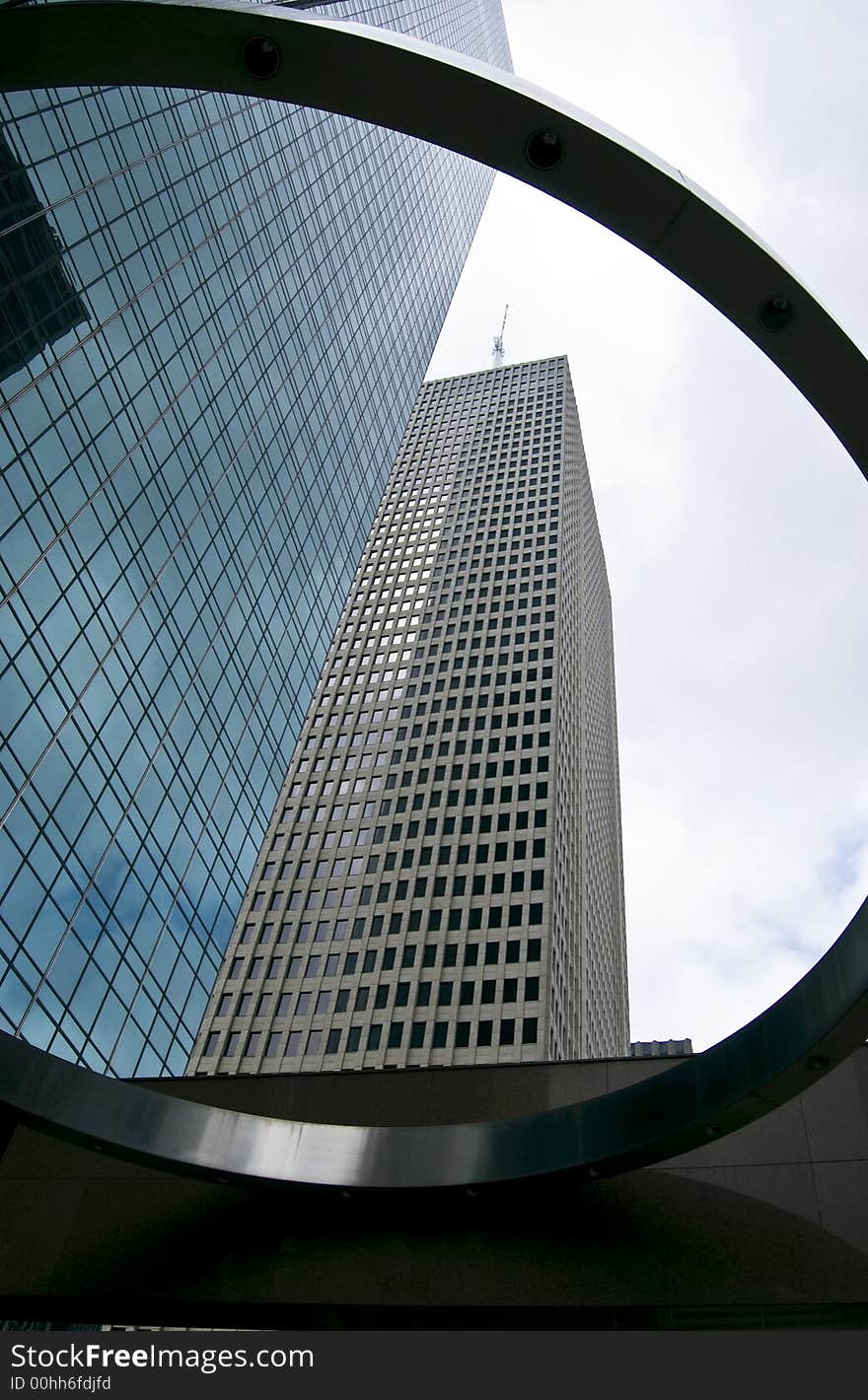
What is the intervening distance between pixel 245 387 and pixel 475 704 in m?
57.2

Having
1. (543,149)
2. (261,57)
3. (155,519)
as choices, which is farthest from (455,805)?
(261,57)

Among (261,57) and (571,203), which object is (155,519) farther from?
(571,203)

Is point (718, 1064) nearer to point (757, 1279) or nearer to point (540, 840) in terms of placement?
point (757, 1279)

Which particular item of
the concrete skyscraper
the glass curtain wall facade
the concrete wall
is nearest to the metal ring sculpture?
the concrete wall

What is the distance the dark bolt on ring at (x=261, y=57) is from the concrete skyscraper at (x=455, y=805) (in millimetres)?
73334

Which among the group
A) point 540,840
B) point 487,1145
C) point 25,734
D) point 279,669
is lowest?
point 487,1145

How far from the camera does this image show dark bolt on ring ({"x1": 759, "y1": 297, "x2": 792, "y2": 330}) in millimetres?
9328

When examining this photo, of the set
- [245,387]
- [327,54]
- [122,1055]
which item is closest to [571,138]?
[327,54]

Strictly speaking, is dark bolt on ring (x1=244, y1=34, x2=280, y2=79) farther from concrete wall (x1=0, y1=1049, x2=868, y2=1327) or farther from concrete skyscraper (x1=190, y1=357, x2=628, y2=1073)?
concrete skyscraper (x1=190, y1=357, x2=628, y2=1073)

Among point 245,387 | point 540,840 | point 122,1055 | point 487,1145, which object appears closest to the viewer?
point 487,1145

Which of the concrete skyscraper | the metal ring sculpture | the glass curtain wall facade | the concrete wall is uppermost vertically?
the concrete skyscraper

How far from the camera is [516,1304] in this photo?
1209 centimetres

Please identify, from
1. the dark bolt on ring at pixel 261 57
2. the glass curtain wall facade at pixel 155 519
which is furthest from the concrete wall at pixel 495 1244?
the glass curtain wall facade at pixel 155 519

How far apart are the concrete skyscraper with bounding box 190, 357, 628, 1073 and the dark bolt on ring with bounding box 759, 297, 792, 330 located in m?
71.5
